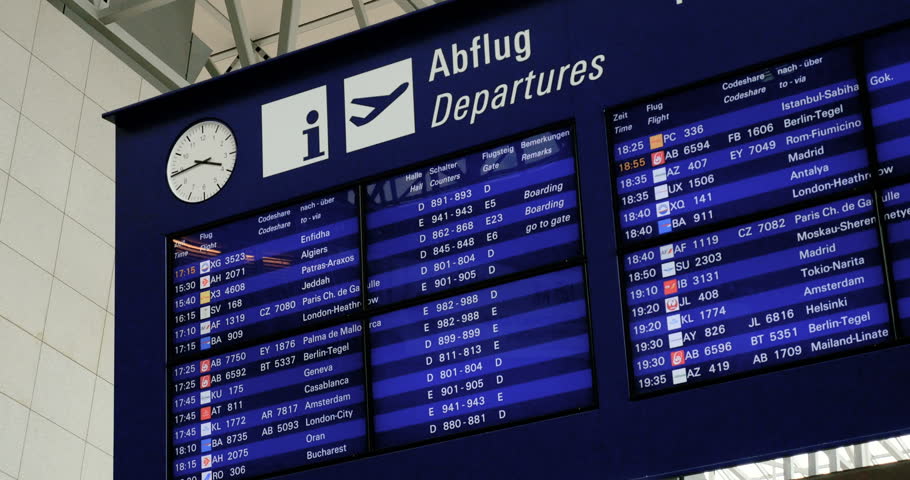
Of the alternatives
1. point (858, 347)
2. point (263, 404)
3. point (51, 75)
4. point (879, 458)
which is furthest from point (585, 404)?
point (879, 458)

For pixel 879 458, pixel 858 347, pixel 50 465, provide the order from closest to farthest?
pixel 858 347, pixel 50 465, pixel 879 458

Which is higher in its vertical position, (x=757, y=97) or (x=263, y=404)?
(x=757, y=97)

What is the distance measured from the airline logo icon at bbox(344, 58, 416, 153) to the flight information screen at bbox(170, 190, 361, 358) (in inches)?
12.6

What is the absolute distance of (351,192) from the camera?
22.5ft

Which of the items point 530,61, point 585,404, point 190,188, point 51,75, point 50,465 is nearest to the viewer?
point 585,404

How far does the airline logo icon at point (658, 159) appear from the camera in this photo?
612cm

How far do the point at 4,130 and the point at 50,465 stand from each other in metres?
2.73

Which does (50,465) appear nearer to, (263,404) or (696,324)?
(263,404)

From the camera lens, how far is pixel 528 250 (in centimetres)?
625

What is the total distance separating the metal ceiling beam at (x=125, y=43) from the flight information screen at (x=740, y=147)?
755 cm

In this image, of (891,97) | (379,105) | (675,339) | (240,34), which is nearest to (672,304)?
(675,339)

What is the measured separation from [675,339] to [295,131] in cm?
Answer: 240

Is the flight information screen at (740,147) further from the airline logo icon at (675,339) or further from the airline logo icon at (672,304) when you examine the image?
the airline logo icon at (675,339)

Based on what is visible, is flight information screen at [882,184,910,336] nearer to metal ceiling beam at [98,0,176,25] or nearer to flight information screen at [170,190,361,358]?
flight information screen at [170,190,361,358]
